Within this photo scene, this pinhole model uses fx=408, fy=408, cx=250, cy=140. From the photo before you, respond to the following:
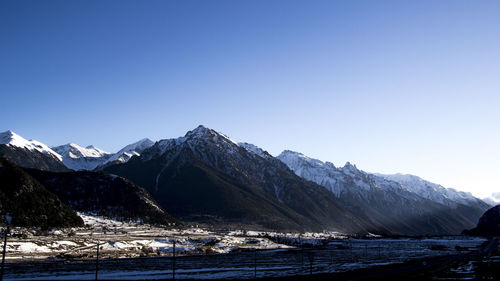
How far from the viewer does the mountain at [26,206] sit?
560 ft

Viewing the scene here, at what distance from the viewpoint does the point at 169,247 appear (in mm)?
160000

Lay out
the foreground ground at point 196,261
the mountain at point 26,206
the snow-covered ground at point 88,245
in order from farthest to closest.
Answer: the mountain at point 26,206 < the snow-covered ground at point 88,245 < the foreground ground at point 196,261

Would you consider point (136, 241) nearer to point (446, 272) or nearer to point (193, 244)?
point (193, 244)

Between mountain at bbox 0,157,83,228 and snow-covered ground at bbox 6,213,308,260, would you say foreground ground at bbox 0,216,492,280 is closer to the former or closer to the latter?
snow-covered ground at bbox 6,213,308,260

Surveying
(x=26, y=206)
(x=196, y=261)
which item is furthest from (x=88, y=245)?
(x=26, y=206)

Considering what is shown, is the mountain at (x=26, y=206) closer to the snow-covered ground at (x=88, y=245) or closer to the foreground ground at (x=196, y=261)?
the snow-covered ground at (x=88, y=245)

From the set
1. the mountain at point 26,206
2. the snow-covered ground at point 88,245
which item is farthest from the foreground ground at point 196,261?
the mountain at point 26,206

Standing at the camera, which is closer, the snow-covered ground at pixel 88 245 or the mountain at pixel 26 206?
Result: the snow-covered ground at pixel 88 245

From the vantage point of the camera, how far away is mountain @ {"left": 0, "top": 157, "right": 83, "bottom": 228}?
171 m

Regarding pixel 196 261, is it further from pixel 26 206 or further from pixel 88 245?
pixel 26 206

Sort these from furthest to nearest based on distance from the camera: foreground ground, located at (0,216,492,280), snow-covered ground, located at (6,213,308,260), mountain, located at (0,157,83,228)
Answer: mountain, located at (0,157,83,228) → snow-covered ground, located at (6,213,308,260) → foreground ground, located at (0,216,492,280)

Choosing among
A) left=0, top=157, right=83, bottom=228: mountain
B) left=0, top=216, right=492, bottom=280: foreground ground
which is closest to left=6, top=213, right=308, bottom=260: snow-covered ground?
left=0, top=216, right=492, bottom=280: foreground ground

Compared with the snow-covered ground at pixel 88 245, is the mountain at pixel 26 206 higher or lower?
higher

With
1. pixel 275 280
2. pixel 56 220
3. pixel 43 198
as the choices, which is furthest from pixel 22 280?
pixel 43 198
